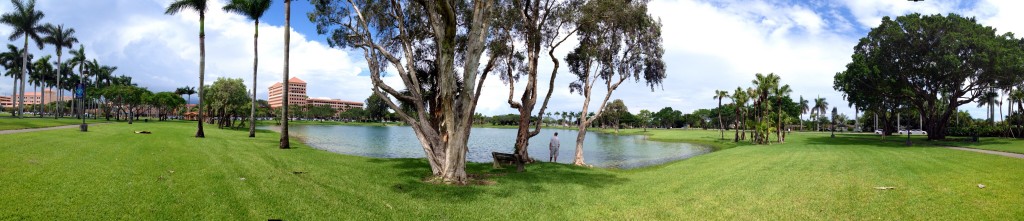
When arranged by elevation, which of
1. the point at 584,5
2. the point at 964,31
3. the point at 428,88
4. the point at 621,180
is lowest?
the point at 621,180

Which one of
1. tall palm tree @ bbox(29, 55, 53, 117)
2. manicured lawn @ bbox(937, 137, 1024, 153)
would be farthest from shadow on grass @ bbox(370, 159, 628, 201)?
tall palm tree @ bbox(29, 55, 53, 117)

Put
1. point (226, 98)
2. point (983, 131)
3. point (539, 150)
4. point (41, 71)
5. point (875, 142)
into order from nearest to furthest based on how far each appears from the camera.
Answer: point (539, 150), point (875, 142), point (983, 131), point (226, 98), point (41, 71)

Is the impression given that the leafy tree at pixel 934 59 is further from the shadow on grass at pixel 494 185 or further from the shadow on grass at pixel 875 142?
the shadow on grass at pixel 494 185

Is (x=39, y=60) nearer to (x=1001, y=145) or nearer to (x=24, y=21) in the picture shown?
(x=24, y=21)

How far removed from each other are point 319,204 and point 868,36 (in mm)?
52392

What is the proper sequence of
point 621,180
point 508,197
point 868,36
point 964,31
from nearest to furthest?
point 508,197 → point 621,180 → point 964,31 → point 868,36

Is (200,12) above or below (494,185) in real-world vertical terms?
above

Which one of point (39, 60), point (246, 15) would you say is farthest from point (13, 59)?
point (246, 15)

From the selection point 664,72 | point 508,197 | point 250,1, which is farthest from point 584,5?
point 250,1

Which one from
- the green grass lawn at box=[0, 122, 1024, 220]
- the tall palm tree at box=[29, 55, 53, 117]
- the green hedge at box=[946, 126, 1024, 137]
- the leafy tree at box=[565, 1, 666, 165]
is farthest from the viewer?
the tall palm tree at box=[29, 55, 53, 117]

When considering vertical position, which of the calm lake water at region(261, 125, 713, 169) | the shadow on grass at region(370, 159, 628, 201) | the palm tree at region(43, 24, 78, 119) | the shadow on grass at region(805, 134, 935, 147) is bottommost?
the calm lake water at region(261, 125, 713, 169)

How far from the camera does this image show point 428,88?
69.2 ft

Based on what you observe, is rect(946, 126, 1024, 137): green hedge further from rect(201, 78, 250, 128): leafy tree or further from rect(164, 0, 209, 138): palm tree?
rect(201, 78, 250, 128): leafy tree

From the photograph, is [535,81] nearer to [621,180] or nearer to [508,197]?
[621,180]
